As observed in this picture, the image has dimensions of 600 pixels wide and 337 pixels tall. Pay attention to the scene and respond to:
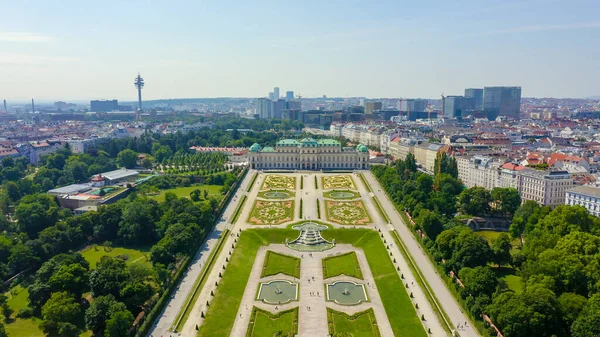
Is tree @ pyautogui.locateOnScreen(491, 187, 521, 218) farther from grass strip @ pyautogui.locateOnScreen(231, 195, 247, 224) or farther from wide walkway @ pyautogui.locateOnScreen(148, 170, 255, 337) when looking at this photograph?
wide walkway @ pyautogui.locateOnScreen(148, 170, 255, 337)

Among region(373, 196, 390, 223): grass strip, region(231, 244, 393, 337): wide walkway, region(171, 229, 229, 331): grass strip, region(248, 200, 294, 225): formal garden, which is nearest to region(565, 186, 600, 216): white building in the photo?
region(373, 196, 390, 223): grass strip

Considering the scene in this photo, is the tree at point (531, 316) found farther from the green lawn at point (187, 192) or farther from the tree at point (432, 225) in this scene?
the green lawn at point (187, 192)

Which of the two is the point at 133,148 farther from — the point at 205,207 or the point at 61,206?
the point at 205,207

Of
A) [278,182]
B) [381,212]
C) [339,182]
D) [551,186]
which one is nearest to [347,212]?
[381,212]

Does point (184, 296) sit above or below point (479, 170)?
below

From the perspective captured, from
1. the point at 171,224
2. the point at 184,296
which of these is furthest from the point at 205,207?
the point at 184,296

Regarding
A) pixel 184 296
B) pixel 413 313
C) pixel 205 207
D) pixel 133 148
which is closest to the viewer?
pixel 413 313

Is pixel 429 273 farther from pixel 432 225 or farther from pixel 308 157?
pixel 308 157
